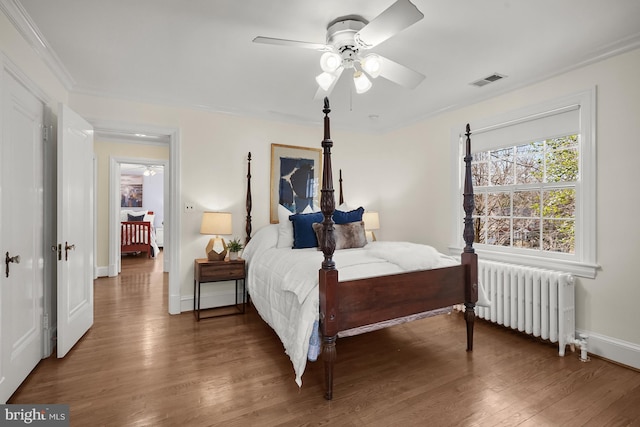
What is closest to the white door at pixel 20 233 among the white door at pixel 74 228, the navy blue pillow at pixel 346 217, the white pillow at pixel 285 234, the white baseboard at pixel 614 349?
the white door at pixel 74 228

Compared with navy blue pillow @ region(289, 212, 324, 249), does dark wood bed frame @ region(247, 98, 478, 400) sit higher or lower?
lower

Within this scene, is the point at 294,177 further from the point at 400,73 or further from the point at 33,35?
the point at 33,35

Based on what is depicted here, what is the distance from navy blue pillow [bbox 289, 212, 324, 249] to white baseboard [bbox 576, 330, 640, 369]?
2570 mm

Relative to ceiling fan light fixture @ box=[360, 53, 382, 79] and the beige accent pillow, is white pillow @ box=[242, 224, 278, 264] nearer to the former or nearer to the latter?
the beige accent pillow

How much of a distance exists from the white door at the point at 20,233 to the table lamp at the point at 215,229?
144 centimetres

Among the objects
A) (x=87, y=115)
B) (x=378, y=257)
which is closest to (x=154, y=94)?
(x=87, y=115)

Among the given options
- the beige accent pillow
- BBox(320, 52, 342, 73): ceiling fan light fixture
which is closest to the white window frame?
the beige accent pillow

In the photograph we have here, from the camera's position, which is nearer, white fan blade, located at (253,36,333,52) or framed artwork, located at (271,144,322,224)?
white fan blade, located at (253,36,333,52)

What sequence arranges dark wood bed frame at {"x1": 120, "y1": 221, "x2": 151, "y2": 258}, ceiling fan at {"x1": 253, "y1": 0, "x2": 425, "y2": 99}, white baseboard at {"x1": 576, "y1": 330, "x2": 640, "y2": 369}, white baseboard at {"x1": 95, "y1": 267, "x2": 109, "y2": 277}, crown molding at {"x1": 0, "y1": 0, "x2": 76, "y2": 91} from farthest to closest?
dark wood bed frame at {"x1": 120, "y1": 221, "x2": 151, "y2": 258}, white baseboard at {"x1": 95, "y1": 267, "x2": 109, "y2": 277}, white baseboard at {"x1": 576, "y1": 330, "x2": 640, "y2": 369}, crown molding at {"x1": 0, "y1": 0, "x2": 76, "y2": 91}, ceiling fan at {"x1": 253, "y1": 0, "x2": 425, "y2": 99}

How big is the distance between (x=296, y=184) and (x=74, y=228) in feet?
8.22

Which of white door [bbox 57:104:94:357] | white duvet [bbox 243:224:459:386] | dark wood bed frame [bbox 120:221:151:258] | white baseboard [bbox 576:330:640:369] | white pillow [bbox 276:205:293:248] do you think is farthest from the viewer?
dark wood bed frame [bbox 120:221:151:258]

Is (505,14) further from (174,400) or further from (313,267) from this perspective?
(174,400)

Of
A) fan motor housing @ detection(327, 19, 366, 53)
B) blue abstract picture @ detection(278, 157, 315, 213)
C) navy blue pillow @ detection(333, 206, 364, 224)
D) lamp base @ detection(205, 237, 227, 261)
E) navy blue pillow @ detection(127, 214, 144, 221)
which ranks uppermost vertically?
fan motor housing @ detection(327, 19, 366, 53)

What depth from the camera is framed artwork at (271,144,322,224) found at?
14.0 ft
